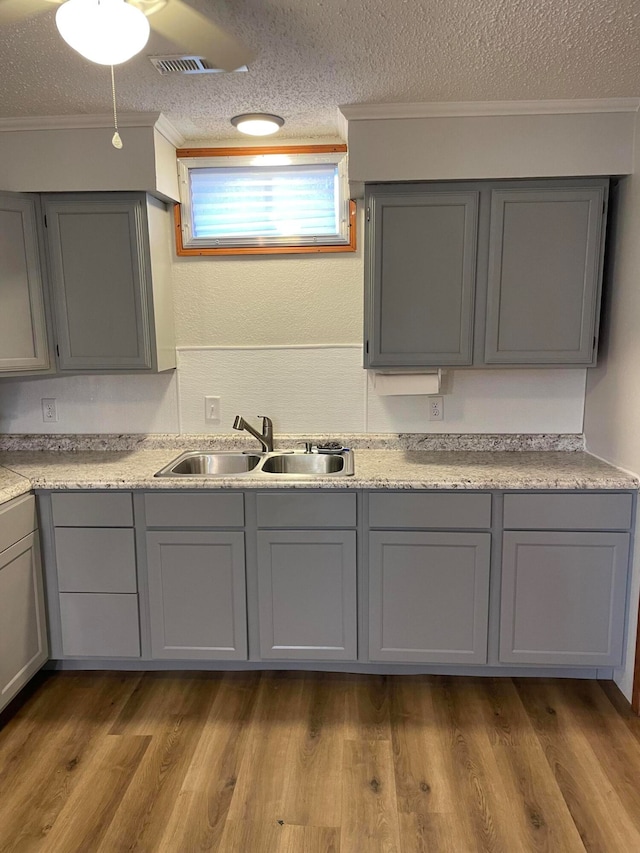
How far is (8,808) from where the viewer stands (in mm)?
1847

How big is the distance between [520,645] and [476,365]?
1.19 metres

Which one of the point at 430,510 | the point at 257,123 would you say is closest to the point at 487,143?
the point at 257,123

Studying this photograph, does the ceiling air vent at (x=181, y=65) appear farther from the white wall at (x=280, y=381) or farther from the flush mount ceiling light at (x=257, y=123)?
the white wall at (x=280, y=381)

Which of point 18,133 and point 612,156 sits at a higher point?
point 18,133

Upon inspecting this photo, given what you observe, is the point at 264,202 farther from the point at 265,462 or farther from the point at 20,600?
the point at 20,600

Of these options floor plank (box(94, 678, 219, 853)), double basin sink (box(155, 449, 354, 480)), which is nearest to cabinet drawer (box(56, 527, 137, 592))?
double basin sink (box(155, 449, 354, 480))

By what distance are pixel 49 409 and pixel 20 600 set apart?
3.36 feet

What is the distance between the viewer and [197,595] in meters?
2.43

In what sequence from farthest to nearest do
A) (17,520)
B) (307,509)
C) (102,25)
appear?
(307,509) → (17,520) → (102,25)

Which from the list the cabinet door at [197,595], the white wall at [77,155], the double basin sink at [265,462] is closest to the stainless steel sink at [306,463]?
the double basin sink at [265,462]

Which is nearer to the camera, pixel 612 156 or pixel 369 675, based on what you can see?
pixel 612 156

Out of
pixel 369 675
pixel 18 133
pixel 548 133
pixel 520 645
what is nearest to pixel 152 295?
pixel 18 133

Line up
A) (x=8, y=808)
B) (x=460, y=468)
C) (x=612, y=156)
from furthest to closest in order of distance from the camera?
(x=460, y=468) < (x=612, y=156) < (x=8, y=808)

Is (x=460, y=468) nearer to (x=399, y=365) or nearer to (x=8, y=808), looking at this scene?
(x=399, y=365)
